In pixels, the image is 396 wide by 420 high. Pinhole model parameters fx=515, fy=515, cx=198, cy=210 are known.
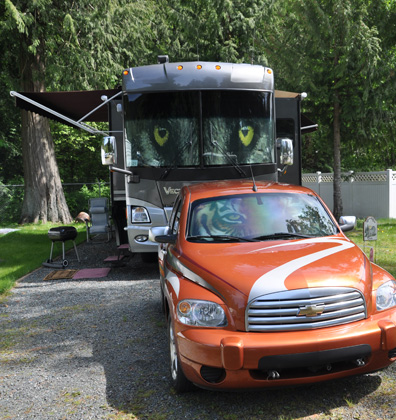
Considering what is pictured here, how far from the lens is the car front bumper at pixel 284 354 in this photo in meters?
3.42

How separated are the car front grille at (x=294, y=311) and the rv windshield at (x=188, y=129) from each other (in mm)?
5212

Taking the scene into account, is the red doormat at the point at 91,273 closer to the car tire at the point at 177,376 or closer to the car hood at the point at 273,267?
the car hood at the point at 273,267

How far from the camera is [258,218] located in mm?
4855

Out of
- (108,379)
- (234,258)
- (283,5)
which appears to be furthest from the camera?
(283,5)

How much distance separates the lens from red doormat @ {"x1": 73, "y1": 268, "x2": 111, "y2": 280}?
9228mm

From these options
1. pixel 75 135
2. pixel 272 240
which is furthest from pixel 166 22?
pixel 272 240

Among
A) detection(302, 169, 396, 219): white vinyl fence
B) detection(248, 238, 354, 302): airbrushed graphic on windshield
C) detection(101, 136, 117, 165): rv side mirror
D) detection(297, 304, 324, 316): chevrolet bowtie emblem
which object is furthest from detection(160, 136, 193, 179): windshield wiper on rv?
detection(302, 169, 396, 219): white vinyl fence

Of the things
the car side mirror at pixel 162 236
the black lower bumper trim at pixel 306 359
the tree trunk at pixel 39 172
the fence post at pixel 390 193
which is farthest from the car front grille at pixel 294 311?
the tree trunk at pixel 39 172

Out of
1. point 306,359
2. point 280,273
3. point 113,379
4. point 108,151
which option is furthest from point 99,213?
point 306,359

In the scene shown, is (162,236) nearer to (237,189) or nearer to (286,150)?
(237,189)

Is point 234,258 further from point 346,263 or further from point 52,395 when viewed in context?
point 52,395

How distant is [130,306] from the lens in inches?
276

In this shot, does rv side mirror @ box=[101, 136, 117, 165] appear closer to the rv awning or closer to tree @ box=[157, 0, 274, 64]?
the rv awning

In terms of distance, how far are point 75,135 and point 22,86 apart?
1344 cm
